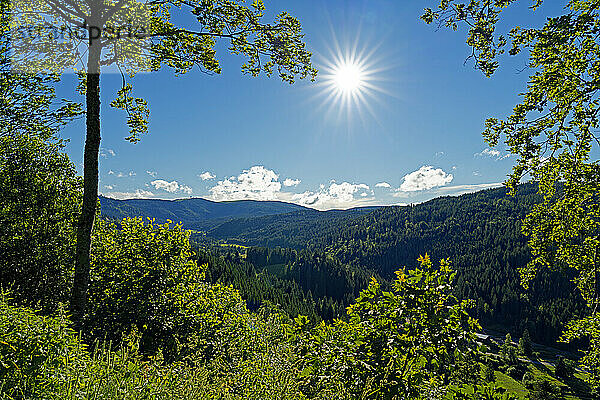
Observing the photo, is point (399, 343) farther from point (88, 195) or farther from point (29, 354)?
point (88, 195)

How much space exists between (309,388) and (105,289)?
33.7 feet

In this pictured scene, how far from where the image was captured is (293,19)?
7.54 m

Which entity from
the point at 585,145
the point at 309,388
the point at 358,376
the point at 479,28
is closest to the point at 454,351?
the point at 358,376

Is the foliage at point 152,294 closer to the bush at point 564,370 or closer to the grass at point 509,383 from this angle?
the grass at point 509,383

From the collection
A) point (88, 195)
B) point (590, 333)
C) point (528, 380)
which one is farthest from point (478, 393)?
point (528, 380)

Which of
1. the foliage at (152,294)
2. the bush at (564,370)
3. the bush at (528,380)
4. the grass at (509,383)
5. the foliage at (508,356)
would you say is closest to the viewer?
the foliage at (152,294)

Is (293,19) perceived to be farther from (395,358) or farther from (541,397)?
(541,397)

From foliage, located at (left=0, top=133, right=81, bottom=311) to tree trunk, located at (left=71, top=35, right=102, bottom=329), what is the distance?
675cm

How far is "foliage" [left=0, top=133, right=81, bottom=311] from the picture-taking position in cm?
1408

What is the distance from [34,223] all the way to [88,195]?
9821mm

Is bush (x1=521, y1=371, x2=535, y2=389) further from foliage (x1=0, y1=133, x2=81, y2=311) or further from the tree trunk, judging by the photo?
the tree trunk

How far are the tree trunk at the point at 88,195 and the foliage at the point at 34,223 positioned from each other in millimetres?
6747

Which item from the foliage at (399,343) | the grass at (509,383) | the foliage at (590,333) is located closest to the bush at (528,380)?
the grass at (509,383)

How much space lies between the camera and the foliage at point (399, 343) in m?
5.07
